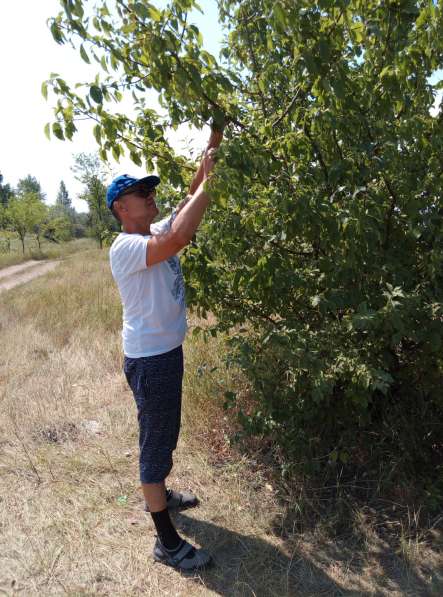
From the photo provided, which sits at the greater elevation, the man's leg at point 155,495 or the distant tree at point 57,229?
the distant tree at point 57,229

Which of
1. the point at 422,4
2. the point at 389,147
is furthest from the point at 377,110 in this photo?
the point at 422,4

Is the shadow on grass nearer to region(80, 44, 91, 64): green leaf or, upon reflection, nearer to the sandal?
the sandal

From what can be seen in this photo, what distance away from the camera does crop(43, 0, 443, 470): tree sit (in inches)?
79.6

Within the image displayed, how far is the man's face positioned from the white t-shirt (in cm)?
11

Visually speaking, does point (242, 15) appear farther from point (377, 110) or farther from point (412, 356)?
point (412, 356)

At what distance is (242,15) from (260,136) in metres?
0.70

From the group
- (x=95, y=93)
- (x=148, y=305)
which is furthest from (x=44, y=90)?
(x=148, y=305)

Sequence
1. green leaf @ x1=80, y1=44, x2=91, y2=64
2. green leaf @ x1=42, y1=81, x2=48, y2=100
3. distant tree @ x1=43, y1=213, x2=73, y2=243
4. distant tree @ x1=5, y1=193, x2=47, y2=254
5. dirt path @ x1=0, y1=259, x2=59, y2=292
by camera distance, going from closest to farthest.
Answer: green leaf @ x1=80, y1=44, x2=91, y2=64, green leaf @ x1=42, y1=81, x2=48, y2=100, dirt path @ x1=0, y1=259, x2=59, y2=292, distant tree @ x1=5, y1=193, x2=47, y2=254, distant tree @ x1=43, y1=213, x2=73, y2=243

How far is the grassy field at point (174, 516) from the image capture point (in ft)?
8.20

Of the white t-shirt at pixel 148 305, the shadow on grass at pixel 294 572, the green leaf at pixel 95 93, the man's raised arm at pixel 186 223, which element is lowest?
the shadow on grass at pixel 294 572

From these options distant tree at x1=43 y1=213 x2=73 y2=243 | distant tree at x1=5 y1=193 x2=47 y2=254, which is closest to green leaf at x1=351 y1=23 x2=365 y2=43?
distant tree at x1=5 y1=193 x2=47 y2=254

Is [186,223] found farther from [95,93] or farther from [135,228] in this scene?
[95,93]

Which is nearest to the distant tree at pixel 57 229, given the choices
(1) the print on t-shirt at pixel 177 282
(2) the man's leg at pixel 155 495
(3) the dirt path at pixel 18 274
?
(3) the dirt path at pixel 18 274

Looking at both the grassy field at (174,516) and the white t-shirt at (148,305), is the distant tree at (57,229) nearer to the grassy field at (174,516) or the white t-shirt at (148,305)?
the grassy field at (174,516)
